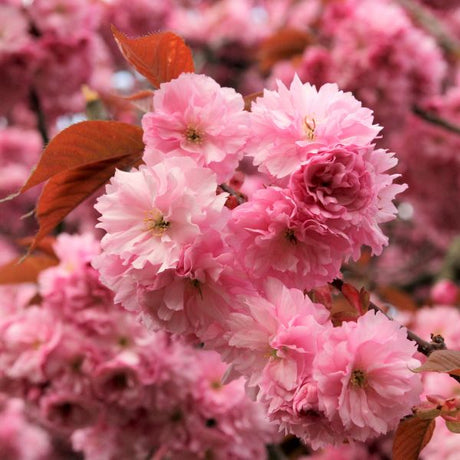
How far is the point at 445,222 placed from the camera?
3.05 m

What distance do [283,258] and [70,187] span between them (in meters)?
0.33

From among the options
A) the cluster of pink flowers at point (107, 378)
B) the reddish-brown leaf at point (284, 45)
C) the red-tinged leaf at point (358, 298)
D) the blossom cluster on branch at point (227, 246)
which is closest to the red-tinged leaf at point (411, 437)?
the blossom cluster on branch at point (227, 246)

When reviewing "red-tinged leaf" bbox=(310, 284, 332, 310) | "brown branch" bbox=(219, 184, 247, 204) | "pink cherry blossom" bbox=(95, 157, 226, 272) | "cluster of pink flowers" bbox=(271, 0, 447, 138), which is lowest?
"cluster of pink flowers" bbox=(271, 0, 447, 138)

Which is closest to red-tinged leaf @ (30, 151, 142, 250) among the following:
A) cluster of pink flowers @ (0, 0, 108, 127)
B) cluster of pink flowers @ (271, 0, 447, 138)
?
cluster of pink flowers @ (0, 0, 108, 127)

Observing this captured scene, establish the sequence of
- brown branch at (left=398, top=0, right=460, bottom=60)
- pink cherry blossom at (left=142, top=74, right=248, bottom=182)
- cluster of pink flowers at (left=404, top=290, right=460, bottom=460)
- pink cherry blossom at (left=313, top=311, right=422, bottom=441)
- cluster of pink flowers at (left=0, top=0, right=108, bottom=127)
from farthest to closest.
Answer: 1. brown branch at (left=398, top=0, right=460, bottom=60)
2. cluster of pink flowers at (left=0, top=0, right=108, bottom=127)
3. cluster of pink flowers at (left=404, top=290, right=460, bottom=460)
4. pink cherry blossom at (left=142, top=74, right=248, bottom=182)
5. pink cherry blossom at (left=313, top=311, right=422, bottom=441)

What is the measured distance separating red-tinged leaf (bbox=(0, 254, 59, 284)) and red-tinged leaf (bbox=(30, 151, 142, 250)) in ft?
1.73

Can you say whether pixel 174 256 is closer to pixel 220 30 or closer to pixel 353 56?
pixel 353 56

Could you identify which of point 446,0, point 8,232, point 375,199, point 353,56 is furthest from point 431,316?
point 8,232

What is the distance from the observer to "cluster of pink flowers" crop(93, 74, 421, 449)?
0.76 metres

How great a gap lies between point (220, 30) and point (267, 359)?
318 centimetres

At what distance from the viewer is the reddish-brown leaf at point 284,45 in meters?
2.58

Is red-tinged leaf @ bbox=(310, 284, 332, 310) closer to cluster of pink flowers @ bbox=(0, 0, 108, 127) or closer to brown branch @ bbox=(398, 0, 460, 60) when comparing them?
cluster of pink flowers @ bbox=(0, 0, 108, 127)

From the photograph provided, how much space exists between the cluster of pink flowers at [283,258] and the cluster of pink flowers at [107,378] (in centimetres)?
65

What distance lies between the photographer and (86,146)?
949 mm
